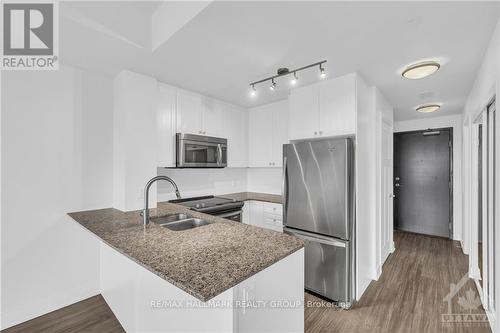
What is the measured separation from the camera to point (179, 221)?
2.14 metres

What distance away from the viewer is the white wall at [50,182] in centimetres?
197

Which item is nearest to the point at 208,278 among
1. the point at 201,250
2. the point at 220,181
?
the point at 201,250

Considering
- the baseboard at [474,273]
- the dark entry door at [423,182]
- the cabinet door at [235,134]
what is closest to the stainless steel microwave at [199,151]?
the cabinet door at [235,134]

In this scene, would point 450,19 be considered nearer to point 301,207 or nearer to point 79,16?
point 301,207

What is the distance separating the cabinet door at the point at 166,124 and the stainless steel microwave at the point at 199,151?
0.27 ft

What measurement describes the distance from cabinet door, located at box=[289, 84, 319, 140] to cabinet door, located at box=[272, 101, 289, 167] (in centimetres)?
57

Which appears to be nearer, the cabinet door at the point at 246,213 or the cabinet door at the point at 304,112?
the cabinet door at the point at 304,112

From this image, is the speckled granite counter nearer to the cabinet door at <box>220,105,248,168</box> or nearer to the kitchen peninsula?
the cabinet door at <box>220,105,248,168</box>

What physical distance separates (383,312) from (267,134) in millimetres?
2639

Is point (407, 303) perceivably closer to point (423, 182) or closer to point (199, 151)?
point (199, 151)

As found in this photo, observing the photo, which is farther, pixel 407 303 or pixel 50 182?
pixel 407 303

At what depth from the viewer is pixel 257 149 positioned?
12.4 feet

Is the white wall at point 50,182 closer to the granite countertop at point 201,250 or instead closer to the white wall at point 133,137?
the white wall at point 133,137

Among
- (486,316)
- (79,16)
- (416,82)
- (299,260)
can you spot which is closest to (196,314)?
(299,260)
